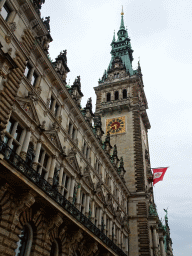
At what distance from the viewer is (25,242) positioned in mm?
14891

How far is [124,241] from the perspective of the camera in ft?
111

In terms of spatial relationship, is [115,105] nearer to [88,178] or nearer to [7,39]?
[88,178]

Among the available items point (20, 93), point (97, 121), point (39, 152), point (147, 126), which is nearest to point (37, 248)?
point (39, 152)

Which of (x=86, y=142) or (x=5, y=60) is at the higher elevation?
(x=86, y=142)

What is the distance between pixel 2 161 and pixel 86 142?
48.0 ft

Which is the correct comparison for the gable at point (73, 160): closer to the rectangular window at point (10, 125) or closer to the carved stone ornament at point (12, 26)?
the rectangular window at point (10, 125)

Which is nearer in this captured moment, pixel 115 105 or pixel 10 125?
pixel 10 125

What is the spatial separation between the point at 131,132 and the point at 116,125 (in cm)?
344

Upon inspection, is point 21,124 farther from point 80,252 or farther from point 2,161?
point 80,252

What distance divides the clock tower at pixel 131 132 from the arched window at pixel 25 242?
22503mm

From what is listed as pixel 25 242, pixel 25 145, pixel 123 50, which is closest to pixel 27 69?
pixel 25 145

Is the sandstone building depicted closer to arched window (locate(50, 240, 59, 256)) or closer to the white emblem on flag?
Result: arched window (locate(50, 240, 59, 256))

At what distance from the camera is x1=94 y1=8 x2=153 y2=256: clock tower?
→ 1391 inches

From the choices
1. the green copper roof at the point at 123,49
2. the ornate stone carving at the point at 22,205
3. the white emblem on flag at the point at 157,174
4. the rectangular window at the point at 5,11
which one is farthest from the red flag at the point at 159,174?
the green copper roof at the point at 123,49
